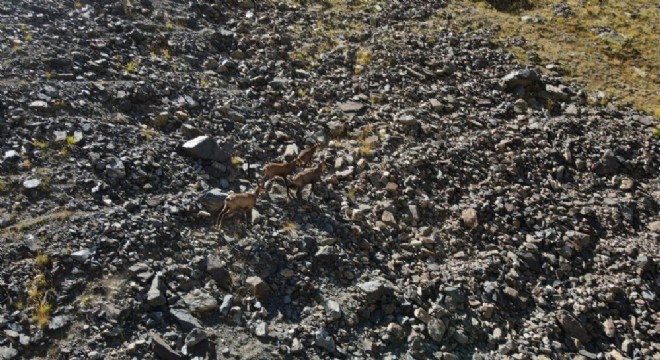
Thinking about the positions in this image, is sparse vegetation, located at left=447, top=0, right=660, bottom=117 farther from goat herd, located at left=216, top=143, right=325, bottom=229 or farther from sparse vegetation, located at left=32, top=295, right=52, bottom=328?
sparse vegetation, located at left=32, top=295, right=52, bottom=328

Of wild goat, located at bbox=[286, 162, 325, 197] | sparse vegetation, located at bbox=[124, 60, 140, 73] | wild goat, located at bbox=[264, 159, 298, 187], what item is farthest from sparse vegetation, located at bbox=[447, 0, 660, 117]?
sparse vegetation, located at bbox=[124, 60, 140, 73]

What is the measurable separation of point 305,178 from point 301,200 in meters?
0.45

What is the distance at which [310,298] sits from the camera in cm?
954

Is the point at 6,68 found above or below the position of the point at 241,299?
above

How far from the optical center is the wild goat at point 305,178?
11.3 m

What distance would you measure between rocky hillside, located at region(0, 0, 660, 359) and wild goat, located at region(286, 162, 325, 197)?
252mm

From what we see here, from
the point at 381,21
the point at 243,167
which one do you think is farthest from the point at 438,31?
the point at 243,167

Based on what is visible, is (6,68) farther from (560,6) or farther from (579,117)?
(560,6)

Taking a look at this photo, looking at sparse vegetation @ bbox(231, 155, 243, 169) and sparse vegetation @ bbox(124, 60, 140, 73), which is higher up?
sparse vegetation @ bbox(124, 60, 140, 73)

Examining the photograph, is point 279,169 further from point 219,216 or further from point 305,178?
point 219,216

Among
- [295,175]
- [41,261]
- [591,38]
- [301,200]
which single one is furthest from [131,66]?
[591,38]

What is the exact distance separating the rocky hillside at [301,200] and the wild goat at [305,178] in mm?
252

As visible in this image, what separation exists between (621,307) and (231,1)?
1367 centimetres

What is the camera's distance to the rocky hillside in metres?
8.82
